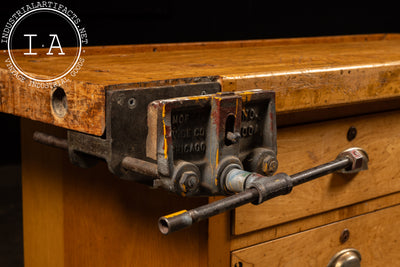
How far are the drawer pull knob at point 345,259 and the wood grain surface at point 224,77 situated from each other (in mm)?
377

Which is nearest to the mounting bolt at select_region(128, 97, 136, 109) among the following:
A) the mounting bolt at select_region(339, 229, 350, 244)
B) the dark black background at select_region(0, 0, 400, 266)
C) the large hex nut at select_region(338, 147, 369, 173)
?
the large hex nut at select_region(338, 147, 369, 173)

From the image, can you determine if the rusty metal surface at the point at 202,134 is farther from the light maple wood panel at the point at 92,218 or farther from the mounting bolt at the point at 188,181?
the light maple wood panel at the point at 92,218

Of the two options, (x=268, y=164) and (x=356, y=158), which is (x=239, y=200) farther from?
(x=356, y=158)

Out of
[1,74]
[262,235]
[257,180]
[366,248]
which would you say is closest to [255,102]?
[257,180]

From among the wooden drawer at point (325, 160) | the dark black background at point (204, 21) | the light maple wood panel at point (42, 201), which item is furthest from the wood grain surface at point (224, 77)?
the dark black background at point (204, 21)

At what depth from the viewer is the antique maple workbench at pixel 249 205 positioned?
120cm

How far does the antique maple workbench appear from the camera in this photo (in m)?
1.20

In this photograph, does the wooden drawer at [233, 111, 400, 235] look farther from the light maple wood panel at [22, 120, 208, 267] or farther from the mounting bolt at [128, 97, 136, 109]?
the mounting bolt at [128, 97, 136, 109]

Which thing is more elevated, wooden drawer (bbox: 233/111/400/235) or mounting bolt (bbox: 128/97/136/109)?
mounting bolt (bbox: 128/97/136/109)

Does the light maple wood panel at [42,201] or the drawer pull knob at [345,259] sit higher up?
the light maple wood panel at [42,201]

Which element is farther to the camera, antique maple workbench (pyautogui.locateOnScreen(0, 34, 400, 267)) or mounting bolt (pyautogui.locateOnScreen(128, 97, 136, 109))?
antique maple workbench (pyautogui.locateOnScreen(0, 34, 400, 267))

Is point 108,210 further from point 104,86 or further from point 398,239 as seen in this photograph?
point 398,239

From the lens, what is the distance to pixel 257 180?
98cm

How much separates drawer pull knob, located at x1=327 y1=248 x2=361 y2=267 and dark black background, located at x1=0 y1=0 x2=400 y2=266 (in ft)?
6.97
